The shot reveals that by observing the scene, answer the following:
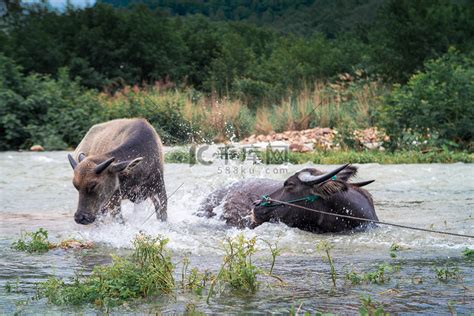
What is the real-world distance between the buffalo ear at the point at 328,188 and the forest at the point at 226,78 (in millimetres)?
7686

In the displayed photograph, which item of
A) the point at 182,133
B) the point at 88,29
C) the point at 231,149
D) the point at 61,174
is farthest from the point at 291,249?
the point at 88,29

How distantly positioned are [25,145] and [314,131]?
23.5ft

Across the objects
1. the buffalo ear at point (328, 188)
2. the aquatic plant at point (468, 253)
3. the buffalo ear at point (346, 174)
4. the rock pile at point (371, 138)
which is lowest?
the rock pile at point (371, 138)

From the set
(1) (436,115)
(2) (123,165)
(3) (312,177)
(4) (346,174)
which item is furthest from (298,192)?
(1) (436,115)

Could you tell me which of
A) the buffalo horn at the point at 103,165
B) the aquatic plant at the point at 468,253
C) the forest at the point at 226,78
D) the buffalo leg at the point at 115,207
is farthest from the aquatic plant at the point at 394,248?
the forest at the point at 226,78

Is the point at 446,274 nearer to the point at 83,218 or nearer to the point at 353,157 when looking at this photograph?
the point at 83,218

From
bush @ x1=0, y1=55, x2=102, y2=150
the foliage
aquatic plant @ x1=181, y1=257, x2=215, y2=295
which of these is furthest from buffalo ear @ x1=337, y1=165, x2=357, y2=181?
bush @ x1=0, y1=55, x2=102, y2=150

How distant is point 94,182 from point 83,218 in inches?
17.9

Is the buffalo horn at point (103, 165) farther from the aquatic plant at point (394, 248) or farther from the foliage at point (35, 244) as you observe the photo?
the aquatic plant at point (394, 248)

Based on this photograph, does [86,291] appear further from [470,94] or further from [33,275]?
[470,94]

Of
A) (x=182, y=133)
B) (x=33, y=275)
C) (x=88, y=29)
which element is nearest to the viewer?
(x=33, y=275)

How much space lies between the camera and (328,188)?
8.53 metres

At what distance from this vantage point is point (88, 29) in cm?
3588

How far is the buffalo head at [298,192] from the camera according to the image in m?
8.51
